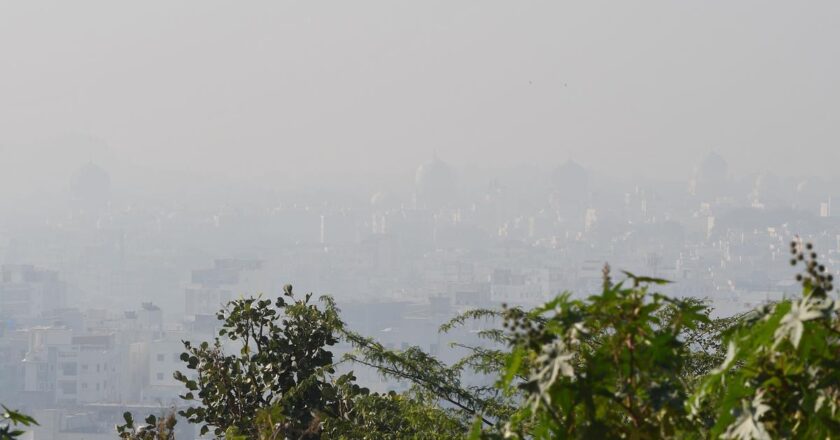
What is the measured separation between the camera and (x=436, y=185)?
123562 mm

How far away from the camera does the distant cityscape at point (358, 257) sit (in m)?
54.2

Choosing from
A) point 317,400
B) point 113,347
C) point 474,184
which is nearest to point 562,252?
point 474,184

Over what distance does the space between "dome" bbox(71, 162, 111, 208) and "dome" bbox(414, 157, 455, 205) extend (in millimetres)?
27625

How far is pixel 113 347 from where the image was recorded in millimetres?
54875

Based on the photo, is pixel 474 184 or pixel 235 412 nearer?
pixel 235 412

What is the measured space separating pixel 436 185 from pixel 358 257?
31931 mm

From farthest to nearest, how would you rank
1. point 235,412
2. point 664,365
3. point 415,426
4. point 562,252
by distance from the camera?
point 562,252, point 235,412, point 415,426, point 664,365

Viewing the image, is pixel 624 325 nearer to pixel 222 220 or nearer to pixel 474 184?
pixel 222 220

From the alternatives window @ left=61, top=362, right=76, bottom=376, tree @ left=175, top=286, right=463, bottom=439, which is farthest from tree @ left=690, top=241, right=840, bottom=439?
window @ left=61, top=362, right=76, bottom=376

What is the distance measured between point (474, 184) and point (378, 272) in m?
48.5

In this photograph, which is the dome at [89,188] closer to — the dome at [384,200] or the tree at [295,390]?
the dome at [384,200]

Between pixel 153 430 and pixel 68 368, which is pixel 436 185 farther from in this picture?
pixel 153 430

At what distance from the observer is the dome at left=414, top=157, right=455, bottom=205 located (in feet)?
404

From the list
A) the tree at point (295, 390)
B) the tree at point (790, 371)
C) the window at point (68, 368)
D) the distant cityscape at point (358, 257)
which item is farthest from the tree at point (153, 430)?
the window at point (68, 368)
